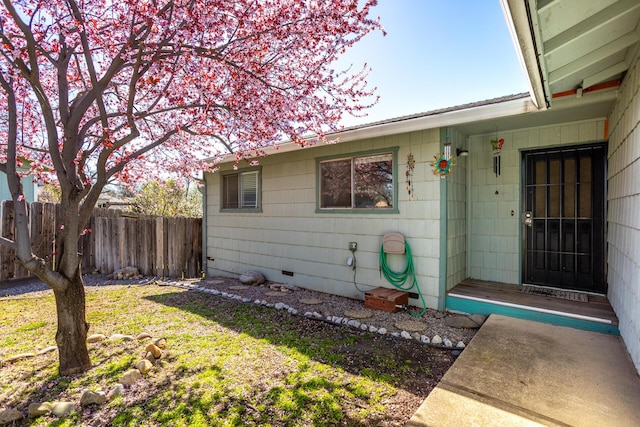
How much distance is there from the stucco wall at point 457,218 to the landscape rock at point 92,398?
399 cm

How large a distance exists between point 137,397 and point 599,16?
172 inches

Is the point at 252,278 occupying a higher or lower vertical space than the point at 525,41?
lower

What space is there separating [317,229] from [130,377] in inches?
140

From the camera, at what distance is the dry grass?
2.24 metres

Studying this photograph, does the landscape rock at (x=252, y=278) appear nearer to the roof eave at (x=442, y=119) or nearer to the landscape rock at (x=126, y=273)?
the landscape rock at (x=126, y=273)

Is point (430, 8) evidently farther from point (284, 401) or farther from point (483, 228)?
point (284, 401)

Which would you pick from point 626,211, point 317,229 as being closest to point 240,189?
point 317,229

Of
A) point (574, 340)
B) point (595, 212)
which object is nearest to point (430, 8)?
point (595, 212)

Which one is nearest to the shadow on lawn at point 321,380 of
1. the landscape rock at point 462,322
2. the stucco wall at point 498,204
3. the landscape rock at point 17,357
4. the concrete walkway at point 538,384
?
the concrete walkway at point 538,384

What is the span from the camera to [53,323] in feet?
13.3

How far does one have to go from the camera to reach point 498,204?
4.98 metres

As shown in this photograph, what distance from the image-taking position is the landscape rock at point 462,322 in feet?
12.5

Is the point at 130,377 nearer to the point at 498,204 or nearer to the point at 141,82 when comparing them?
the point at 141,82

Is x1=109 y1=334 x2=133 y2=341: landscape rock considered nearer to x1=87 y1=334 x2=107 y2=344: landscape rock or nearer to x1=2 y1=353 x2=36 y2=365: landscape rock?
x1=87 y1=334 x2=107 y2=344: landscape rock
